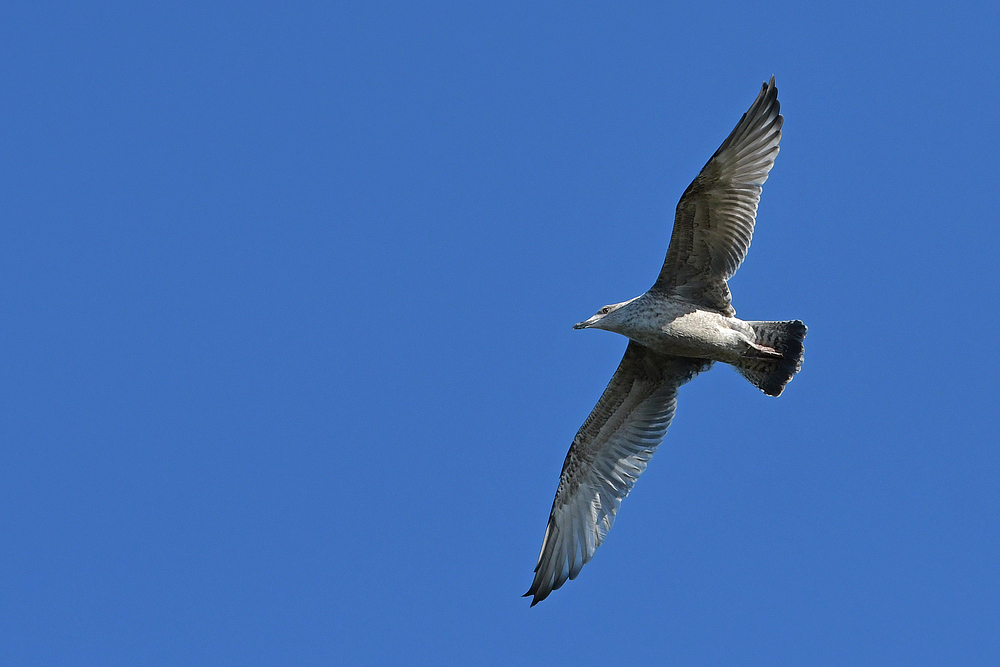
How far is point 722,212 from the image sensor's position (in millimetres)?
12422

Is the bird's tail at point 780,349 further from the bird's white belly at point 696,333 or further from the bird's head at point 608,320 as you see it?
the bird's head at point 608,320

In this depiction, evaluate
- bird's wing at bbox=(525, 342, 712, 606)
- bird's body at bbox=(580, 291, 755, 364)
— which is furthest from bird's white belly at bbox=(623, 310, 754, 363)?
bird's wing at bbox=(525, 342, 712, 606)

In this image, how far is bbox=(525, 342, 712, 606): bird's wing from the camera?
13.3m

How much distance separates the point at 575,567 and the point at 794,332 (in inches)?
145

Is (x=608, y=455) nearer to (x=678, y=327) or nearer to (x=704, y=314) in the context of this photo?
(x=678, y=327)

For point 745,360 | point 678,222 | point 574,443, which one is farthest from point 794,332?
point 574,443

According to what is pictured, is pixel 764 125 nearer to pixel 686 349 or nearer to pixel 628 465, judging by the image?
pixel 686 349

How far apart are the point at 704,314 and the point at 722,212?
113cm

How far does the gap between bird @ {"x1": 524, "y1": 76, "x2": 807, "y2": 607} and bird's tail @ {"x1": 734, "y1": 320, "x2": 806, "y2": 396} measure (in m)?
0.01

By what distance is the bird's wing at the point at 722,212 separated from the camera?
12367mm

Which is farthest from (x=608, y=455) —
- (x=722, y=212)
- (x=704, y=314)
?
(x=722, y=212)

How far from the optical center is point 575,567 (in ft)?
43.3

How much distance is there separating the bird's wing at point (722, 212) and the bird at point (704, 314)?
11mm

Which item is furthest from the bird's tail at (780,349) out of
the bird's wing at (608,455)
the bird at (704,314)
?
the bird's wing at (608,455)
